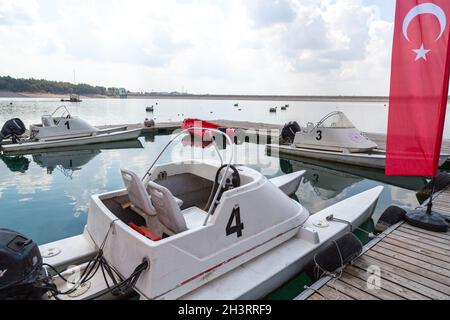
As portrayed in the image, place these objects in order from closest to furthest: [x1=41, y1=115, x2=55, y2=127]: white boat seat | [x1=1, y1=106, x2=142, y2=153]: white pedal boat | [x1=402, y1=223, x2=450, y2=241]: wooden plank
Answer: [x1=402, y1=223, x2=450, y2=241]: wooden plank < [x1=1, y1=106, x2=142, y2=153]: white pedal boat < [x1=41, y1=115, x2=55, y2=127]: white boat seat

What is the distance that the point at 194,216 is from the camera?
167 inches

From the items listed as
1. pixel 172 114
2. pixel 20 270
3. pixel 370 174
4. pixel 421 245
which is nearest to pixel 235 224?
pixel 20 270

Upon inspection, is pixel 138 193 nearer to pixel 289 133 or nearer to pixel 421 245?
pixel 421 245

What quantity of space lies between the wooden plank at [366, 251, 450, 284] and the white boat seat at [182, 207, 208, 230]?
252cm

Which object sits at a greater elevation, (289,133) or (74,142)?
(289,133)

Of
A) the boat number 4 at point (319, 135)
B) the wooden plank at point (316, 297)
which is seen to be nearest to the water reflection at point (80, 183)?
the boat number 4 at point (319, 135)

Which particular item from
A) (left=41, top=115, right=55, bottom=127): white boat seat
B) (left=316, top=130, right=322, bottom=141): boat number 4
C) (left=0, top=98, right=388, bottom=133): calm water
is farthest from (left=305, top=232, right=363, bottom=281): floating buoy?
(left=0, top=98, right=388, bottom=133): calm water

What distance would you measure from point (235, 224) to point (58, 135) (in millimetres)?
15449

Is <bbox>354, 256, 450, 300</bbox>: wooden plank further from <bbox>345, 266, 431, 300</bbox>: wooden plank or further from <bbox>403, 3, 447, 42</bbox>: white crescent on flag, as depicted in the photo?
<bbox>403, 3, 447, 42</bbox>: white crescent on flag

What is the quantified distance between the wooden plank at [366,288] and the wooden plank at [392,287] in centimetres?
6

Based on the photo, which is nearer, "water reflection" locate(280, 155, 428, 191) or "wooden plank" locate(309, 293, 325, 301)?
"wooden plank" locate(309, 293, 325, 301)

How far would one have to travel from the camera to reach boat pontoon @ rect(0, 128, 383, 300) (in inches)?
111

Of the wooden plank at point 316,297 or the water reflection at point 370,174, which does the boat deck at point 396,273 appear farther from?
the water reflection at point 370,174

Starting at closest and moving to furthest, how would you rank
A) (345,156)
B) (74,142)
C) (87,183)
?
(87,183) → (345,156) → (74,142)
